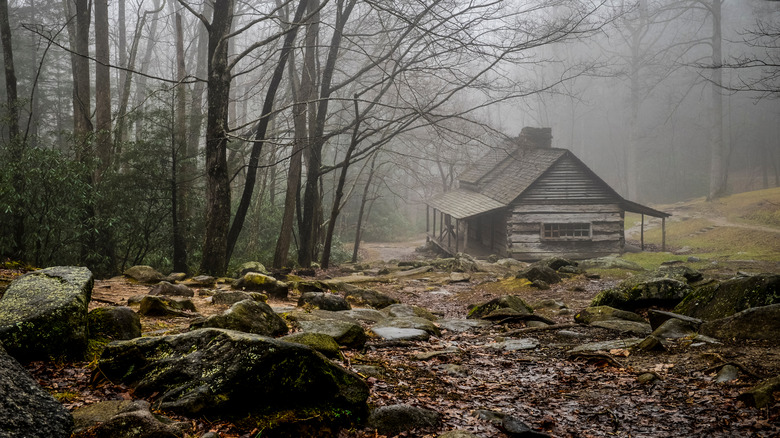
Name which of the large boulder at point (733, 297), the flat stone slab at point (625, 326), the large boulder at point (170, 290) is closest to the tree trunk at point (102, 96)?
the large boulder at point (170, 290)

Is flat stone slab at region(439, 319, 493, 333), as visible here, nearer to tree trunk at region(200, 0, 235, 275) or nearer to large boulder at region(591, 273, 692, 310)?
large boulder at region(591, 273, 692, 310)

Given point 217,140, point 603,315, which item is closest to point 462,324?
point 603,315

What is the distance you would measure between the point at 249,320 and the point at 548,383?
2831mm

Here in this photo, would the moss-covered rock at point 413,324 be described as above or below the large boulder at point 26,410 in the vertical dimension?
below

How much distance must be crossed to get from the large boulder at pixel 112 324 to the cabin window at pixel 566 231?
20.9 metres

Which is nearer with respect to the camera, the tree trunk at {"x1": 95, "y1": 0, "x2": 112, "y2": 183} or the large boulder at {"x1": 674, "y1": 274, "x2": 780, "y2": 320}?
the large boulder at {"x1": 674, "y1": 274, "x2": 780, "y2": 320}

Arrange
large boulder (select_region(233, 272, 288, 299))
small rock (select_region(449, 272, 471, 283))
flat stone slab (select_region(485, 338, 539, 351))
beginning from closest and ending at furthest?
1. flat stone slab (select_region(485, 338, 539, 351))
2. large boulder (select_region(233, 272, 288, 299))
3. small rock (select_region(449, 272, 471, 283))

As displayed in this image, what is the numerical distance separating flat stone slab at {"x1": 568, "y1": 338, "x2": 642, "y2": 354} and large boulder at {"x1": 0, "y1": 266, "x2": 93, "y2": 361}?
4.69 m

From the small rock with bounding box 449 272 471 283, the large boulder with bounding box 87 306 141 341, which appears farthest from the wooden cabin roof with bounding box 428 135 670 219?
the large boulder with bounding box 87 306 141 341

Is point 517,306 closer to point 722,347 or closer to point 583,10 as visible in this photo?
point 722,347

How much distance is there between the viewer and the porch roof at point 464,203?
2305 centimetres

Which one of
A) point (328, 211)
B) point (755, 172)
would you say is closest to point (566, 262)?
point (328, 211)

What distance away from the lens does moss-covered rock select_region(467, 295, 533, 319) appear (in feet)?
26.9

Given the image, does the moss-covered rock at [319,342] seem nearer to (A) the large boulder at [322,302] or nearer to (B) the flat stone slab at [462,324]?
(A) the large boulder at [322,302]
